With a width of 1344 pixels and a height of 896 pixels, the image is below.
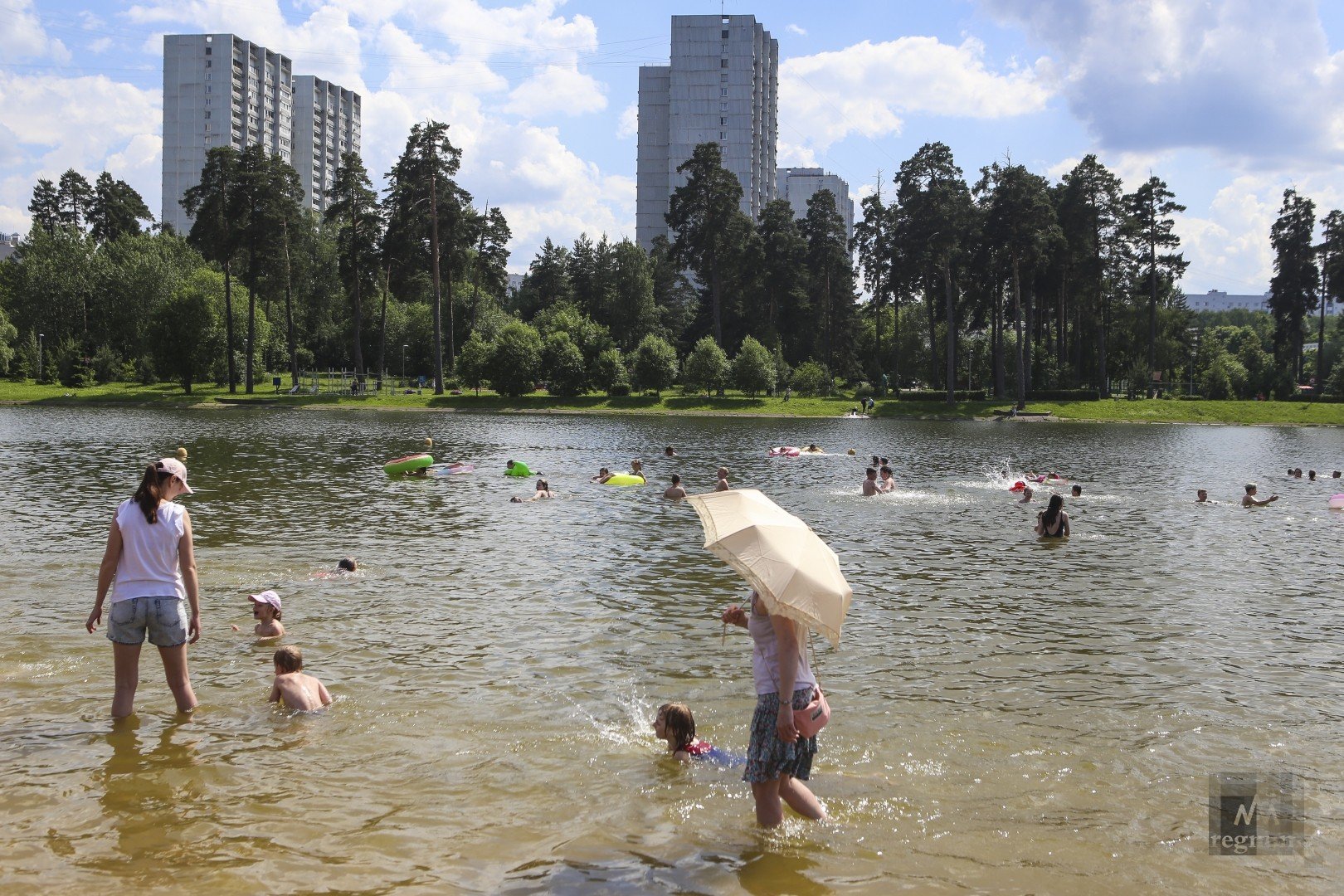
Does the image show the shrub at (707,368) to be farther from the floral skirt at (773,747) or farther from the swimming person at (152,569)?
the floral skirt at (773,747)

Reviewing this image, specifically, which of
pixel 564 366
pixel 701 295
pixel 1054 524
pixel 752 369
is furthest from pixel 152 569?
pixel 701 295

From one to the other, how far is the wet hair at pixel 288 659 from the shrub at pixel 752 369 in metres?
84.2

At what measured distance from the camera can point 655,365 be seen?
93500 millimetres

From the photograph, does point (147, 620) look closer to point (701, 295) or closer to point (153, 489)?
point (153, 489)

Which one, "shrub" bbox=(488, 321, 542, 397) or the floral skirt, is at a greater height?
"shrub" bbox=(488, 321, 542, 397)

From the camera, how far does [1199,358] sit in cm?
11869

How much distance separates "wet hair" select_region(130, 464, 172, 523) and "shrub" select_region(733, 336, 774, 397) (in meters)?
86.2

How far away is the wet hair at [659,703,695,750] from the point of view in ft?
33.7

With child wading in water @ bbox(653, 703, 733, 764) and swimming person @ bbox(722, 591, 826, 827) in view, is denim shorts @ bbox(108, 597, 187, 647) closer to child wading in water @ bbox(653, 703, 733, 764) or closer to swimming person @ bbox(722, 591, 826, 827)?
child wading in water @ bbox(653, 703, 733, 764)

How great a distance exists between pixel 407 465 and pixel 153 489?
1121 inches

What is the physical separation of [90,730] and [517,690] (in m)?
4.47

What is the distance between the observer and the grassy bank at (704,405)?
84188 millimetres

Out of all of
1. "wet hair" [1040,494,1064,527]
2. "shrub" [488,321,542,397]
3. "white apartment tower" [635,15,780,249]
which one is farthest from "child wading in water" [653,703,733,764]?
"white apartment tower" [635,15,780,249]

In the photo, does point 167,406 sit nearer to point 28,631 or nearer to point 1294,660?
point 28,631
